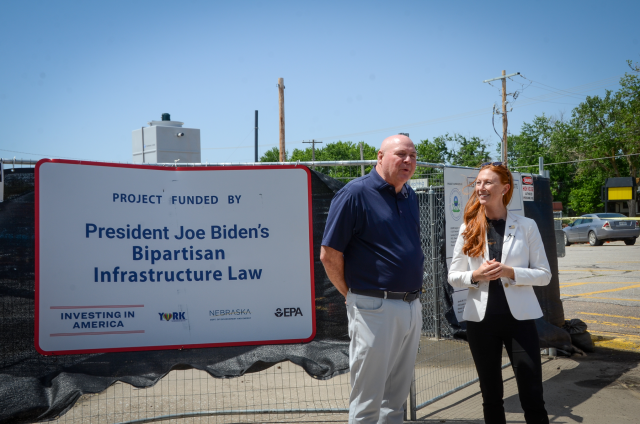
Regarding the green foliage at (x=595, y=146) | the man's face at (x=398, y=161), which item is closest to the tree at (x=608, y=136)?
the green foliage at (x=595, y=146)

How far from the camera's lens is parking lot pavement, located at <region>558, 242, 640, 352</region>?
24.9ft

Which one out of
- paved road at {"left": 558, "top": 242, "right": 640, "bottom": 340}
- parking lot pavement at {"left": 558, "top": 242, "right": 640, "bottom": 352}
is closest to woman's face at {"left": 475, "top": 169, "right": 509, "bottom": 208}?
parking lot pavement at {"left": 558, "top": 242, "right": 640, "bottom": 352}

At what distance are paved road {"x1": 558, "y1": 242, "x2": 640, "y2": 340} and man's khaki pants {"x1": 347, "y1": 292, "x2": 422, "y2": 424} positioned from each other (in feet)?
18.3

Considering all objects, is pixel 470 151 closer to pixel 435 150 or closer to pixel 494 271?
pixel 435 150

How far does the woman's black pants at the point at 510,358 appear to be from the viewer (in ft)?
10.3

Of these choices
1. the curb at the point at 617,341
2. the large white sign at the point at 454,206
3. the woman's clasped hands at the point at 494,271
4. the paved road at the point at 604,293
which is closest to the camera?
the woman's clasped hands at the point at 494,271

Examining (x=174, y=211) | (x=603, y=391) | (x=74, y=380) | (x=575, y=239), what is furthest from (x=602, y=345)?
(x=575, y=239)

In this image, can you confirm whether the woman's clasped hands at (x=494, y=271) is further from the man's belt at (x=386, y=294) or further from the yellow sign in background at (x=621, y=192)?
the yellow sign in background at (x=621, y=192)

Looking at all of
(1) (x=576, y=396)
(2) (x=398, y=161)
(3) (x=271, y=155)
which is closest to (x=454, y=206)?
(1) (x=576, y=396)

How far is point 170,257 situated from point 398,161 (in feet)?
5.98

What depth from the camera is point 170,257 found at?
152 inches

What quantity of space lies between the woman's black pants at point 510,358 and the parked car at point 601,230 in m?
22.3

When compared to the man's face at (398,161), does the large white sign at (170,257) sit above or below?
below

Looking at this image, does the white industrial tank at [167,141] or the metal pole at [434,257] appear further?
the white industrial tank at [167,141]
